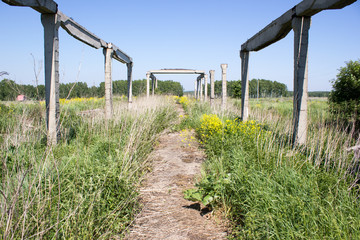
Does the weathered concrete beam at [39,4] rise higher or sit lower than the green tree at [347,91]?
higher

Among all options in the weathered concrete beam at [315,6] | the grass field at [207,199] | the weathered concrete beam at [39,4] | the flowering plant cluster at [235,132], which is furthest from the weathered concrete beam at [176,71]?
the grass field at [207,199]

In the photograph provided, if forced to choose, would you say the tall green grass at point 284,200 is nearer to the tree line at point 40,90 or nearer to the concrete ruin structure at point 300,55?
the concrete ruin structure at point 300,55

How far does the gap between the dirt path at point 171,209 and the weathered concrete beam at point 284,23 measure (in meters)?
2.92

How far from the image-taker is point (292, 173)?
253 cm

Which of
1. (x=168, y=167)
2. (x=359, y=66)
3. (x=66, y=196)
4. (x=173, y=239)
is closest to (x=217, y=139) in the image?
(x=168, y=167)

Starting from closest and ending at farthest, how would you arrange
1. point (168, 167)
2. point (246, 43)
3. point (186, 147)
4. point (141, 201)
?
point (141, 201) < point (168, 167) < point (186, 147) < point (246, 43)

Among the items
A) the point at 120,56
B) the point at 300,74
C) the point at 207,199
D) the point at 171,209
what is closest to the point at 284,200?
the point at 207,199

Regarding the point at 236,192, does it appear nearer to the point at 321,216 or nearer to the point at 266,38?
the point at 321,216

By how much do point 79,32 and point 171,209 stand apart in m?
4.35

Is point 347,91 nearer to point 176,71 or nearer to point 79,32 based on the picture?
point 79,32

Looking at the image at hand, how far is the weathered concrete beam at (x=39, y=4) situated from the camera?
317 cm

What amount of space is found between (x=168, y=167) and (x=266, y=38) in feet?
11.2

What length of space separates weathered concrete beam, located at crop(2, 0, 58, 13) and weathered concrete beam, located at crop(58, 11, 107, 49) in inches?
10.0

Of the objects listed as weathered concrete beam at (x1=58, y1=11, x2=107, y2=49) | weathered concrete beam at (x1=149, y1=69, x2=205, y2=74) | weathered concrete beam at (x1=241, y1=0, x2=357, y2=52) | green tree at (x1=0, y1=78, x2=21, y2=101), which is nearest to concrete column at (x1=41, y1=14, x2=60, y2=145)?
weathered concrete beam at (x1=58, y1=11, x2=107, y2=49)
